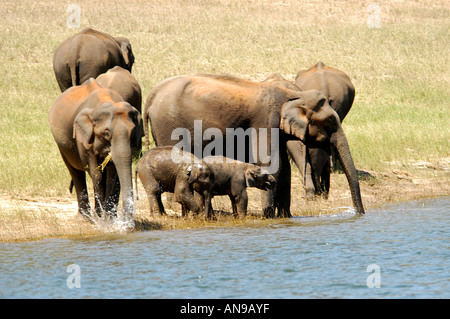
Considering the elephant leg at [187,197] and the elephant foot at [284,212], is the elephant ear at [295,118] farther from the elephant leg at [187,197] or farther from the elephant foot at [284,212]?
the elephant leg at [187,197]

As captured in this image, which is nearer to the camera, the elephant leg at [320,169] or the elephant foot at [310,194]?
the elephant foot at [310,194]

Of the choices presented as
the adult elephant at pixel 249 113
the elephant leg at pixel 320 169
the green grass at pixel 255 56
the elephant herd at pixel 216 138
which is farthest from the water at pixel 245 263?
the green grass at pixel 255 56

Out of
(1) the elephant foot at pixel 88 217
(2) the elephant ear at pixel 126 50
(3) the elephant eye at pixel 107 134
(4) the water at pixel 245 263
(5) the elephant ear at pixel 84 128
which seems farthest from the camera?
(2) the elephant ear at pixel 126 50

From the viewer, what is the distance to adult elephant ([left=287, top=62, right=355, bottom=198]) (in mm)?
15680

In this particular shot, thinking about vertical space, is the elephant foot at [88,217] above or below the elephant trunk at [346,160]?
below

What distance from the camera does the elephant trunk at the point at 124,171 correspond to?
11.1m

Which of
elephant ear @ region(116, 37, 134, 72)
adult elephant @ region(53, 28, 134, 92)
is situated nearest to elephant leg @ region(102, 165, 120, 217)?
adult elephant @ region(53, 28, 134, 92)

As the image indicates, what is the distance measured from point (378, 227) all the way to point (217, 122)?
2.98 meters

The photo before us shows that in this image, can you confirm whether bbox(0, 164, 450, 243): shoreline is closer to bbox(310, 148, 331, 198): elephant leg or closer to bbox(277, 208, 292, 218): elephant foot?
bbox(310, 148, 331, 198): elephant leg

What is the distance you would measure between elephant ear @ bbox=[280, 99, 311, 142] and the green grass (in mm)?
4265

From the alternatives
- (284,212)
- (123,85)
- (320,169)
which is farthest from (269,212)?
(123,85)

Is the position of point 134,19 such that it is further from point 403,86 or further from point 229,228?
point 229,228

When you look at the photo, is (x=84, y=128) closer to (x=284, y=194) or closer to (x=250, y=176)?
(x=250, y=176)

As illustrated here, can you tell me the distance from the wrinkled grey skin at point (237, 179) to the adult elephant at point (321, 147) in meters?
1.19
